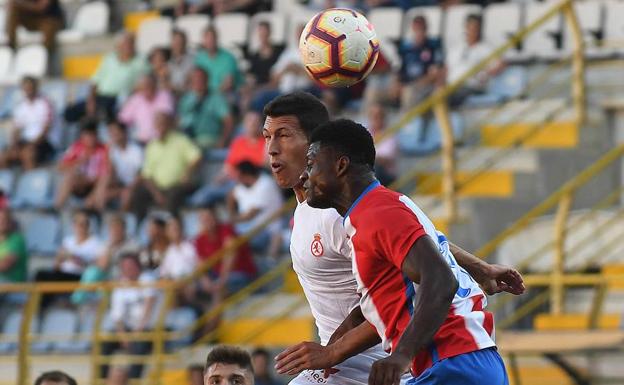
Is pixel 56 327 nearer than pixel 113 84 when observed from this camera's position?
Yes

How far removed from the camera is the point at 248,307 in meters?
14.3

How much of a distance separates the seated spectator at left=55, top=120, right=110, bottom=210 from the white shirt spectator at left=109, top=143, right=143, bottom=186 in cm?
11

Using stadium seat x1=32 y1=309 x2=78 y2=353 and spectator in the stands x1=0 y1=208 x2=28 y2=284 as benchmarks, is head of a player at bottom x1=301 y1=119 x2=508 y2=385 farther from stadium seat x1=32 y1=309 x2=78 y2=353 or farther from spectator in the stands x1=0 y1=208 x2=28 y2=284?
spectator in the stands x1=0 y1=208 x2=28 y2=284

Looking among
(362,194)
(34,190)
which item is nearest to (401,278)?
(362,194)

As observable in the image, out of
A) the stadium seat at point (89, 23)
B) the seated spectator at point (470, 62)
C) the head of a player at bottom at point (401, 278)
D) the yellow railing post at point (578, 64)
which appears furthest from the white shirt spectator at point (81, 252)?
the head of a player at bottom at point (401, 278)

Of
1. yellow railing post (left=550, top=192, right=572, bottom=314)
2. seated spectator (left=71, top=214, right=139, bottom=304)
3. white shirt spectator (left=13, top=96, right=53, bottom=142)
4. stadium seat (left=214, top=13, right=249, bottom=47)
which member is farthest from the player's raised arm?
stadium seat (left=214, top=13, right=249, bottom=47)

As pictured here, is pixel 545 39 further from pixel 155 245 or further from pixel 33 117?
pixel 33 117

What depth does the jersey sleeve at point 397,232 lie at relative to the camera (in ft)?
18.4

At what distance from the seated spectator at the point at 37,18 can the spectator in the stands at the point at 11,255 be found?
16.1ft

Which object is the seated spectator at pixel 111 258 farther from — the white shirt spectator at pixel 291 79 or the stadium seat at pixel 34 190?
the white shirt spectator at pixel 291 79

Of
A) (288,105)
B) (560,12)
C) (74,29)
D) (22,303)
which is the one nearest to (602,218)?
(560,12)

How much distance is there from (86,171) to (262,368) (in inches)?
176

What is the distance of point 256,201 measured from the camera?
47.5ft

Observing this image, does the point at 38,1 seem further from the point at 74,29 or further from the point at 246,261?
the point at 246,261
